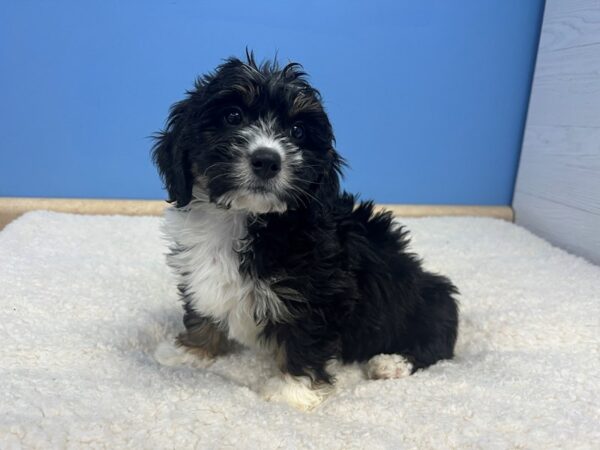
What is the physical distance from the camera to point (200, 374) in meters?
1.87

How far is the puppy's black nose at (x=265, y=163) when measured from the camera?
156 centimetres

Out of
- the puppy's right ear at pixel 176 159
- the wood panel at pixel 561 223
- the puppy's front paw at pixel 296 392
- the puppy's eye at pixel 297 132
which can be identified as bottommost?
the puppy's front paw at pixel 296 392

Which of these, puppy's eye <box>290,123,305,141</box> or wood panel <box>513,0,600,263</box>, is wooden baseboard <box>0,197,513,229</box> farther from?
puppy's eye <box>290,123,305,141</box>

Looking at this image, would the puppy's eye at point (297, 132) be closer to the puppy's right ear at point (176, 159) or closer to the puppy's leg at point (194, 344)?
the puppy's right ear at point (176, 159)

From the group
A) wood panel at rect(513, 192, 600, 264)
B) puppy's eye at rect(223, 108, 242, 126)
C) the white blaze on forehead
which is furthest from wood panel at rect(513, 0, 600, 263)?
puppy's eye at rect(223, 108, 242, 126)

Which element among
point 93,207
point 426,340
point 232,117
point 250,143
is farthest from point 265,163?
point 93,207

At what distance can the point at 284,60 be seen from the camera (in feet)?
11.6

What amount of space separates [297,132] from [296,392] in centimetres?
92

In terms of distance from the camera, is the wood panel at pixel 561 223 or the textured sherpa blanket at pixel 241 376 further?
the wood panel at pixel 561 223

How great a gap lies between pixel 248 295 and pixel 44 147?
2640mm

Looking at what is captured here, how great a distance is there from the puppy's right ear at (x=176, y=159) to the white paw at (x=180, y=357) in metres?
0.65

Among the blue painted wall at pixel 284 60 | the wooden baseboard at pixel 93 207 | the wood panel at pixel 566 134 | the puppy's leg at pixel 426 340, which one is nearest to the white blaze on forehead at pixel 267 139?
the puppy's leg at pixel 426 340

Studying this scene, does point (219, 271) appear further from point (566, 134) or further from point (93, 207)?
point (566, 134)

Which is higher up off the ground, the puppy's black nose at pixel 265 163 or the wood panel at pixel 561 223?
the puppy's black nose at pixel 265 163
